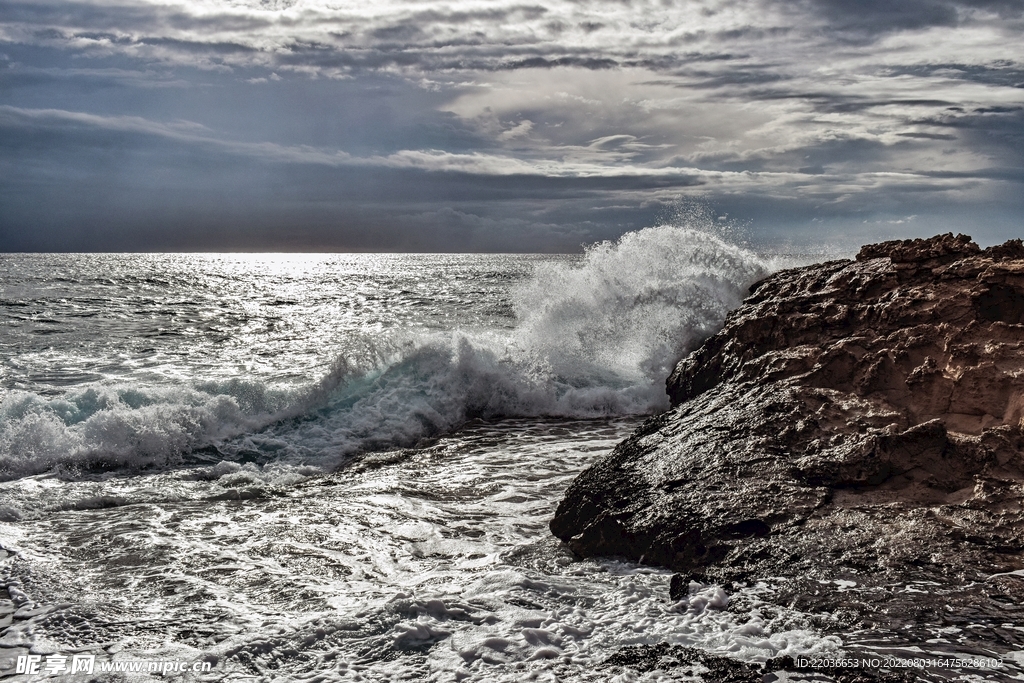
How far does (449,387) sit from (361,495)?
3.82 meters

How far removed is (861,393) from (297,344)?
12701mm

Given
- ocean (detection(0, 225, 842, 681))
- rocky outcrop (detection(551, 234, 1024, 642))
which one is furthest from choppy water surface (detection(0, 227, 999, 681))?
rocky outcrop (detection(551, 234, 1024, 642))

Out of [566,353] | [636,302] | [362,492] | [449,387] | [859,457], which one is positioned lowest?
[362,492]

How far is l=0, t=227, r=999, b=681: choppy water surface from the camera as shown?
342 cm

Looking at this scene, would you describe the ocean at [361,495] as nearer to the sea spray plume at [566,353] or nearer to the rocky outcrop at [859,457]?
the sea spray plume at [566,353]

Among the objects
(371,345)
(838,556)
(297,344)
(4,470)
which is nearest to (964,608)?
(838,556)

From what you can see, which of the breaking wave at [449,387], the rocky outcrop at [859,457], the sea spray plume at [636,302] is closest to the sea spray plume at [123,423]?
the breaking wave at [449,387]

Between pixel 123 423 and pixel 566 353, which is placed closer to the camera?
pixel 123 423

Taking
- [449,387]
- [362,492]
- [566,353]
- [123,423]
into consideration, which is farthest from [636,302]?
[123,423]

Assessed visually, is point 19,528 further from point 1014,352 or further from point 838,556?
point 1014,352

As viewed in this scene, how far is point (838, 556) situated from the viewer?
11.7 ft

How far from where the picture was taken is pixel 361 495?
5980 mm

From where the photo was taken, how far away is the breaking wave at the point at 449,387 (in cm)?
746

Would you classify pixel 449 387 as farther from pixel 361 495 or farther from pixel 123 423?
pixel 123 423
